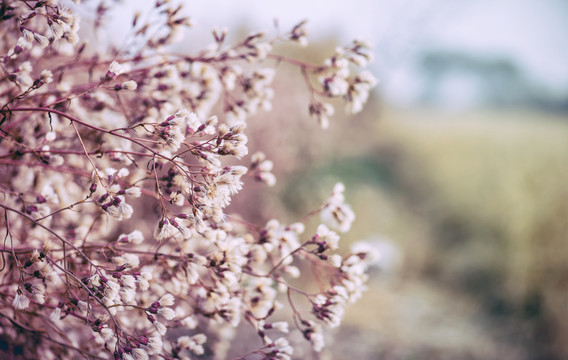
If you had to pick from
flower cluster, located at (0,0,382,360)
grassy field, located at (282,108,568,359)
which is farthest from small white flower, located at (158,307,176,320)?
grassy field, located at (282,108,568,359)

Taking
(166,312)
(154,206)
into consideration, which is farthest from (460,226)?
(166,312)

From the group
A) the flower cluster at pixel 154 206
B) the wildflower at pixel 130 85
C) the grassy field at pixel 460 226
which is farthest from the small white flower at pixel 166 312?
the grassy field at pixel 460 226

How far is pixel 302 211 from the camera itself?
6.46 meters

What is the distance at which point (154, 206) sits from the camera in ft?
5.10

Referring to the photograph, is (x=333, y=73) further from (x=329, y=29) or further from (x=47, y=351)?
(x=329, y=29)

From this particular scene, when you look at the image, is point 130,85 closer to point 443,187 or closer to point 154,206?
point 154,206

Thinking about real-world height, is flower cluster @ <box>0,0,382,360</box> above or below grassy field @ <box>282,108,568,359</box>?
below

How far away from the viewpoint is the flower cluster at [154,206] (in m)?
1.08

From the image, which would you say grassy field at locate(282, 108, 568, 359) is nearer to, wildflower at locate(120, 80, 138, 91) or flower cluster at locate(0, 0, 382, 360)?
flower cluster at locate(0, 0, 382, 360)

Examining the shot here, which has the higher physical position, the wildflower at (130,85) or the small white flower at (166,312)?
the wildflower at (130,85)

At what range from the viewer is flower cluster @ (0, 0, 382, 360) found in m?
1.08

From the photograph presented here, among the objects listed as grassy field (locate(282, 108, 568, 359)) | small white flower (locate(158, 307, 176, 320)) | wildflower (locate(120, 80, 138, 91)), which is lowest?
small white flower (locate(158, 307, 176, 320))

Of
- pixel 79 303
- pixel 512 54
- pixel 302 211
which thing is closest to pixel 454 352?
pixel 302 211

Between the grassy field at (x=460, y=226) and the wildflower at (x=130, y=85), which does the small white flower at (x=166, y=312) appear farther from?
the grassy field at (x=460, y=226)
